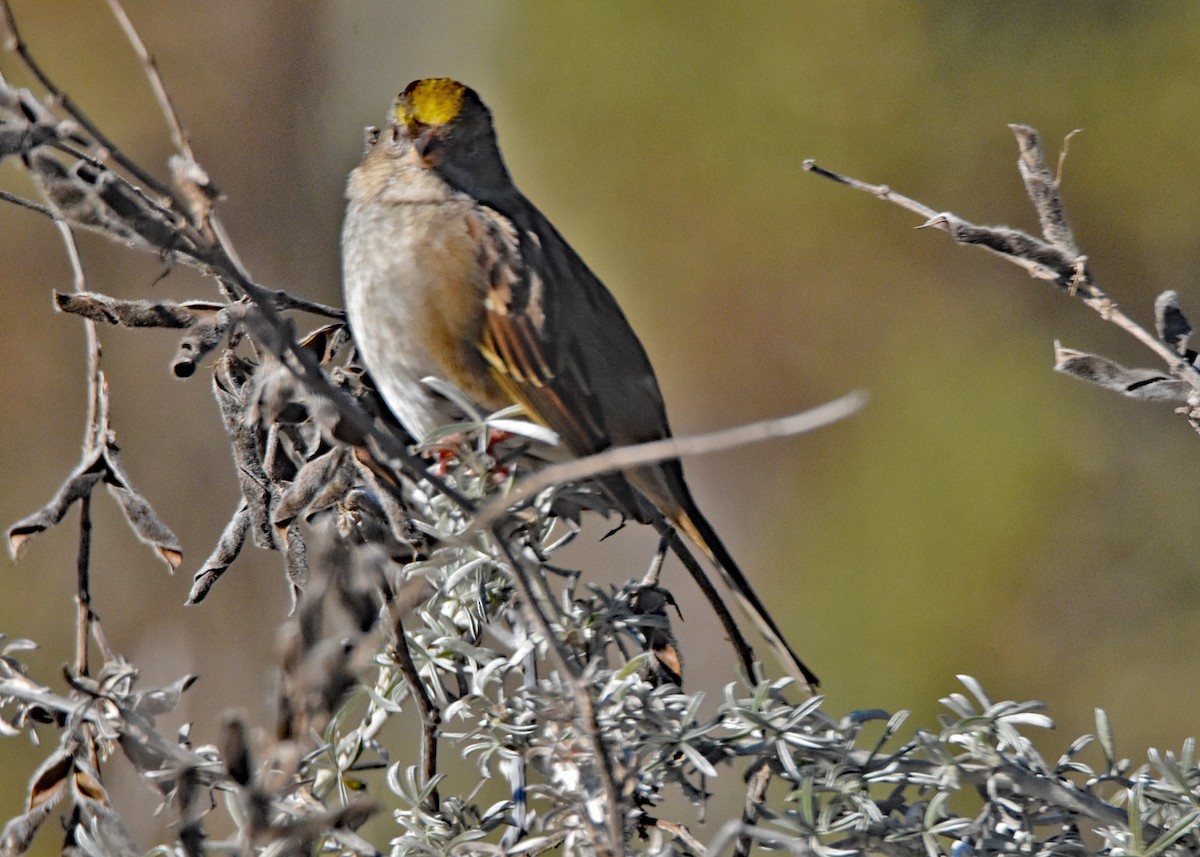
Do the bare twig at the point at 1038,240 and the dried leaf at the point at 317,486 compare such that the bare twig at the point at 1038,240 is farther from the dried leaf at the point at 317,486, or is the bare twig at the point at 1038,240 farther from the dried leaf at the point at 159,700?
the dried leaf at the point at 159,700

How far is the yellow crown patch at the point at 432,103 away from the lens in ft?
9.29

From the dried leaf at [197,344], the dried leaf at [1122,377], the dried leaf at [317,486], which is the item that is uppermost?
the dried leaf at [197,344]

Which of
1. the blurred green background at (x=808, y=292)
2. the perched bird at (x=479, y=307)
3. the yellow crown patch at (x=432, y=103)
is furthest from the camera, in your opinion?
the blurred green background at (x=808, y=292)

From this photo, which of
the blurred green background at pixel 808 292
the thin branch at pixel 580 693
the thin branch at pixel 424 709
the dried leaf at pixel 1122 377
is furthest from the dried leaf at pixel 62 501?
the blurred green background at pixel 808 292

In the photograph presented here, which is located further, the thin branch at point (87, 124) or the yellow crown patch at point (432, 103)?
the yellow crown patch at point (432, 103)

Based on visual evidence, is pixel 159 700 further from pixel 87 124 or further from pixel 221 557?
pixel 87 124

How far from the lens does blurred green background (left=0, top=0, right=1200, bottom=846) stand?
15.8 feet

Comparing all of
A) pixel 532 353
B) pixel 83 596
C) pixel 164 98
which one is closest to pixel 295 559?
pixel 83 596

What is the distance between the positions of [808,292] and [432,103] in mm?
3161

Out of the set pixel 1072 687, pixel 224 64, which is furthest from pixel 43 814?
pixel 224 64

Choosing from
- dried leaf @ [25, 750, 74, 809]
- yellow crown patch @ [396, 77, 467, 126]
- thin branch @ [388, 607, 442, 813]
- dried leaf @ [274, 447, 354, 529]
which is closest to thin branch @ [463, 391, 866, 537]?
thin branch @ [388, 607, 442, 813]

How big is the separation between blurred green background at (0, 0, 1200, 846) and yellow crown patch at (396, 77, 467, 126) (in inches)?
79.8

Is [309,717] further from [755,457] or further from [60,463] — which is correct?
[755,457]

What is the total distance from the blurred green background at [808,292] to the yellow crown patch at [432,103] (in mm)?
2028
